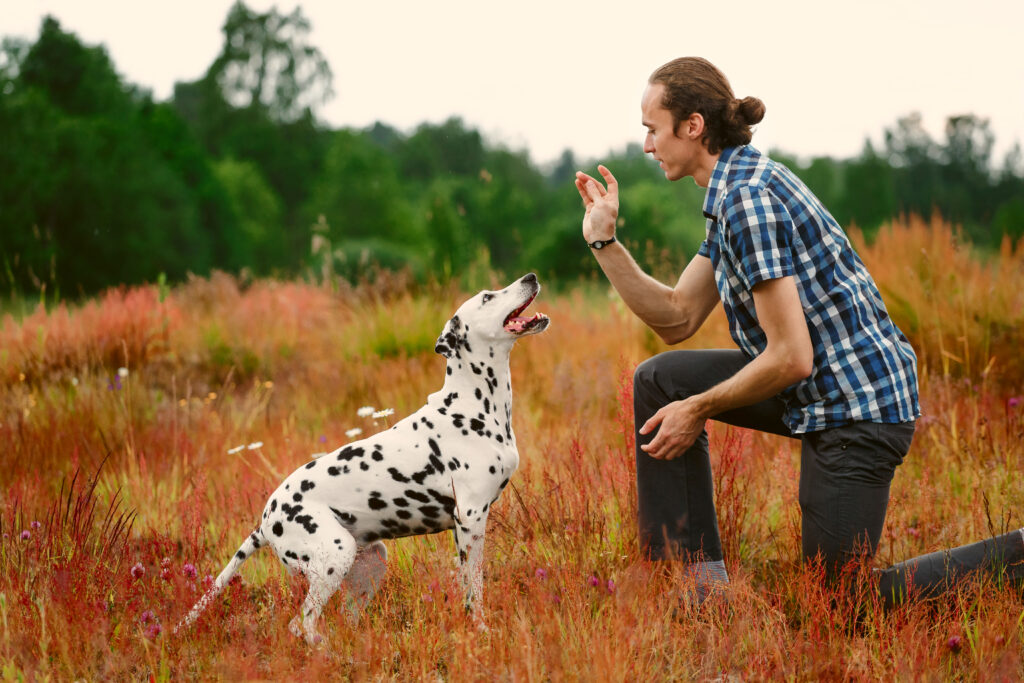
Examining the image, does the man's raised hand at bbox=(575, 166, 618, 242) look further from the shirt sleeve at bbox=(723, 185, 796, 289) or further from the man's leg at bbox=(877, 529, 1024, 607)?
the man's leg at bbox=(877, 529, 1024, 607)

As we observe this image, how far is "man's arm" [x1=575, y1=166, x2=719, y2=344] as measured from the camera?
3.68 meters

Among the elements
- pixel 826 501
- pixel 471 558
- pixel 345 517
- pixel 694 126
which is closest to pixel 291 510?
pixel 345 517

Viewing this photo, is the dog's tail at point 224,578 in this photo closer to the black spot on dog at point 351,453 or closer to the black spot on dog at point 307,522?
the black spot on dog at point 307,522

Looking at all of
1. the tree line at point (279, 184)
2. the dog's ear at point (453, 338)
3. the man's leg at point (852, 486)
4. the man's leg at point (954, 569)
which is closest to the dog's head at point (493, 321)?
the dog's ear at point (453, 338)

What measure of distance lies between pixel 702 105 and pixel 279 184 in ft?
130

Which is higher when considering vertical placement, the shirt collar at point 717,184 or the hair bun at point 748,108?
the hair bun at point 748,108

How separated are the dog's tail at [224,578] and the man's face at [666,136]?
2.21 metres

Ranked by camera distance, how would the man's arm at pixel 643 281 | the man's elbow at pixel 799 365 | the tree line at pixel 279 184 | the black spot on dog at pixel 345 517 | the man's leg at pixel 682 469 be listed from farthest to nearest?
the tree line at pixel 279 184
the man's arm at pixel 643 281
the man's leg at pixel 682 469
the black spot on dog at pixel 345 517
the man's elbow at pixel 799 365

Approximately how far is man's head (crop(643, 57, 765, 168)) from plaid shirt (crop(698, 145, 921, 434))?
0.09 metres

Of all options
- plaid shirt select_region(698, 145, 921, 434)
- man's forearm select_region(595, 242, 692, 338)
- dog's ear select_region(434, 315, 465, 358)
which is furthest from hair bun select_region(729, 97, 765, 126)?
dog's ear select_region(434, 315, 465, 358)

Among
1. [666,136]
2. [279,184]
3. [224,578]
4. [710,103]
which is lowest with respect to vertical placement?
[224,578]

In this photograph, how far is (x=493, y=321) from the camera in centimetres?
327

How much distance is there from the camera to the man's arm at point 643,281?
12.1ft

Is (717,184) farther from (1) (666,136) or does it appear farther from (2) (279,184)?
(2) (279,184)
